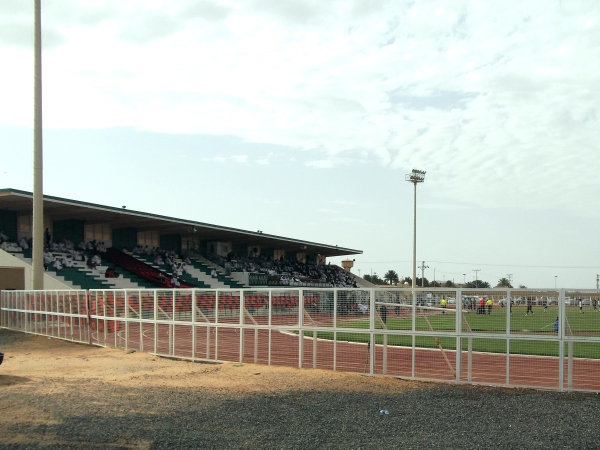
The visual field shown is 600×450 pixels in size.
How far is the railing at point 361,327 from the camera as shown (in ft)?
41.6

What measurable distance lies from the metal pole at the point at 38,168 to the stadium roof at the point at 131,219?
7.56 meters

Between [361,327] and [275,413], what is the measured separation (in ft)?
16.2

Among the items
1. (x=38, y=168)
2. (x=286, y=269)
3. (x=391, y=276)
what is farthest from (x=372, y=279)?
(x=38, y=168)

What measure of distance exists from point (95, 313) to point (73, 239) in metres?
23.5

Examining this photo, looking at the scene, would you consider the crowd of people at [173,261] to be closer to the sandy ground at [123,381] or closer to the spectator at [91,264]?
the spectator at [91,264]

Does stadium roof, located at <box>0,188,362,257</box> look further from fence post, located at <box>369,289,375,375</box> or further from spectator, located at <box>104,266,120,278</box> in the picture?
fence post, located at <box>369,289,375,375</box>

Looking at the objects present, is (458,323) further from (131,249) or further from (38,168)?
(131,249)

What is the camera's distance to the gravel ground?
803 centimetres

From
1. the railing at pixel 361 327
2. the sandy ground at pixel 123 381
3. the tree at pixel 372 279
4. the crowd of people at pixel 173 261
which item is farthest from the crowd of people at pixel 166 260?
the tree at pixel 372 279

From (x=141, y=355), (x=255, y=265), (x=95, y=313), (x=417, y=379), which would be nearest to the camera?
(x=417, y=379)

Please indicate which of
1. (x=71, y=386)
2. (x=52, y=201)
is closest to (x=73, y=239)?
(x=52, y=201)

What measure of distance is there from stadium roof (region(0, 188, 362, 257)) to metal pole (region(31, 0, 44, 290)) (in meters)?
7.56

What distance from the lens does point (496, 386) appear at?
42.0 feet

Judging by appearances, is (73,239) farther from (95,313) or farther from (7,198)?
(95,313)
